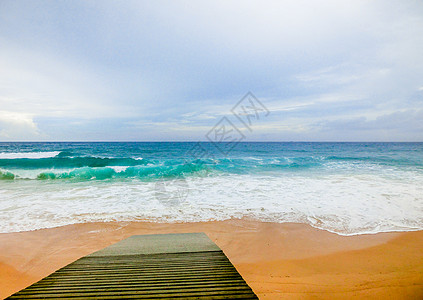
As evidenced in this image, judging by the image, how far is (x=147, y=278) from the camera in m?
1.99

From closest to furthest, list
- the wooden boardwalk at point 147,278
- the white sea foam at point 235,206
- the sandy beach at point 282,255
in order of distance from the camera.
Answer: the wooden boardwalk at point 147,278
the sandy beach at point 282,255
the white sea foam at point 235,206

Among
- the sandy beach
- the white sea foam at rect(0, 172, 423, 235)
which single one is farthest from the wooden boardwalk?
the white sea foam at rect(0, 172, 423, 235)

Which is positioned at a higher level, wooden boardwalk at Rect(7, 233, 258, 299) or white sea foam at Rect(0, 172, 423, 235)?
wooden boardwalk at Rect(7, 233, 258, 299)

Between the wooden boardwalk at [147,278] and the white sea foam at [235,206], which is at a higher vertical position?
the wooden boardwalk at [147,278]

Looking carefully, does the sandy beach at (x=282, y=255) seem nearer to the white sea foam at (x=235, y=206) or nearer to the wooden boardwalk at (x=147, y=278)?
the white sea foam at (x=235, y=206)

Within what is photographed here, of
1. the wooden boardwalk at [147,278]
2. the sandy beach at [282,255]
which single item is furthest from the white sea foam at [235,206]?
the wooden boardwalk at [147,278]

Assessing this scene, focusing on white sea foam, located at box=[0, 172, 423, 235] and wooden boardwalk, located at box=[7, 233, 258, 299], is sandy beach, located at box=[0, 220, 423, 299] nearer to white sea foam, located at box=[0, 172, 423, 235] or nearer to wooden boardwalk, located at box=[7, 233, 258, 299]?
white sea foam, located at box=[0, 172, 423, 235]

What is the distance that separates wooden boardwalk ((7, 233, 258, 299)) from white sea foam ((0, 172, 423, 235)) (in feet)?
12.2

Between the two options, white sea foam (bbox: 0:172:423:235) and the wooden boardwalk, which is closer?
the wooden boardwalk

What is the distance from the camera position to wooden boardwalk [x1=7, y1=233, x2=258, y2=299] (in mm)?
1660

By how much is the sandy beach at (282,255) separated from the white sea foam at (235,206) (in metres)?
0.58

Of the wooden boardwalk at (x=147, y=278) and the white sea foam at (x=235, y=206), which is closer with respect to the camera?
the wooden boardwalk at (x=147, y=278)

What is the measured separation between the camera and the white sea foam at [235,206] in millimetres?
6117

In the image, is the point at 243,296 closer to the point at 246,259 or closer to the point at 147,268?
the point at 147,268
